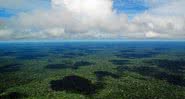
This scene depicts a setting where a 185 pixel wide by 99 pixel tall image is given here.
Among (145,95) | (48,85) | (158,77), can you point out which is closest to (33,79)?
(48,85)

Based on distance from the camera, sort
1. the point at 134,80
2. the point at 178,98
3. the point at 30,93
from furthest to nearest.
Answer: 1. the point at 134,80
2. the point at 30,93
3. the point at 178,98

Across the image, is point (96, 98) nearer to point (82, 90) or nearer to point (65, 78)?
point (82, 90)

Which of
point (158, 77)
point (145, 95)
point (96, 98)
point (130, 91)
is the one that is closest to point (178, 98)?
point (145, 95)

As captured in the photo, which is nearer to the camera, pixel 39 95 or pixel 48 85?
pixel 39 95

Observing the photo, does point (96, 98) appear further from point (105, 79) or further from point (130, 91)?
point (105, 79)

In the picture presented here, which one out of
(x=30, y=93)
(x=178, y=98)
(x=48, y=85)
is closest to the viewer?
(x=178, y=98)

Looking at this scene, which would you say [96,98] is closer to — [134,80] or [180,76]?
[134,80]

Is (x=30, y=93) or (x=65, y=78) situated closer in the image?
(x=30, y=93)

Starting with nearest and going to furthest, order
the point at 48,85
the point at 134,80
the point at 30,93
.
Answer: the point at 30,93 < the point at 48,85 < the point at 134,80
